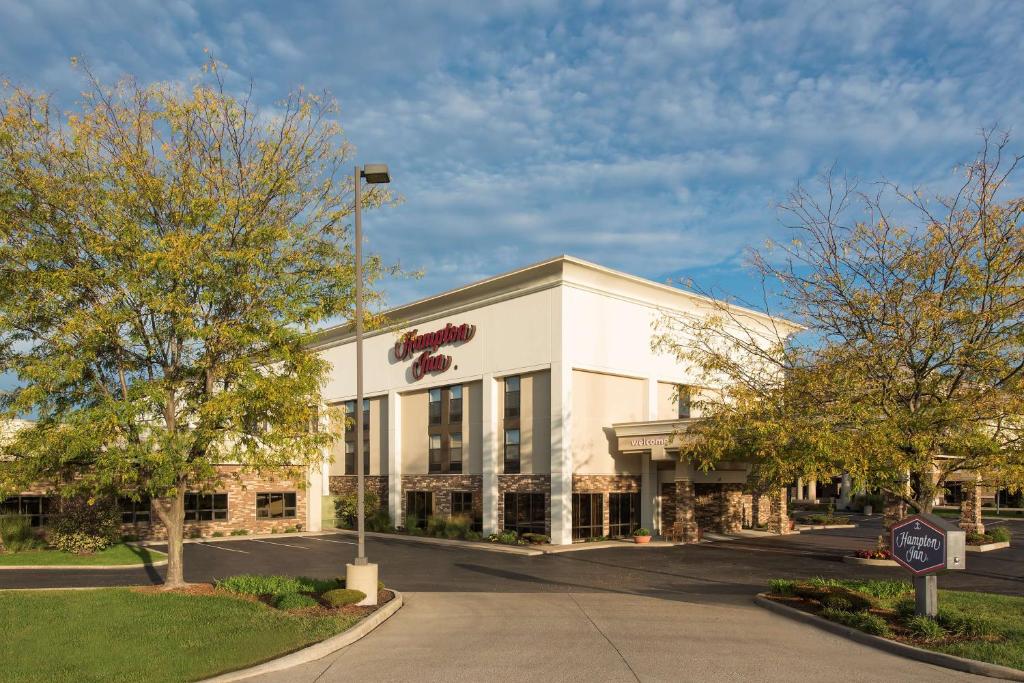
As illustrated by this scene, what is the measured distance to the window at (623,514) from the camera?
38438 millimetres

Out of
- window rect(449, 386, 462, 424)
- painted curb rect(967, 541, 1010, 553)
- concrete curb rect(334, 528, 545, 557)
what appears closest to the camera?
painted curb rect(967, 541, 1010, 553)

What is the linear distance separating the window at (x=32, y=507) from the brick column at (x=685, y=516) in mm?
28256

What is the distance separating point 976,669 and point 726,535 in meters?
30.2

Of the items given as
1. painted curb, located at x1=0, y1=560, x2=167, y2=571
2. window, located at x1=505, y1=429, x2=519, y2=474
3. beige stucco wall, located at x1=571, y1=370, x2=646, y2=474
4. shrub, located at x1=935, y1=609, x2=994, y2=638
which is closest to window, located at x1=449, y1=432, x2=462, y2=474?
window, located at x1=505, y1=429, x2=519, y2=474

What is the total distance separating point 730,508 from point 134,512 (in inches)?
1167

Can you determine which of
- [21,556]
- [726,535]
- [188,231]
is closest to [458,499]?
[726,535]

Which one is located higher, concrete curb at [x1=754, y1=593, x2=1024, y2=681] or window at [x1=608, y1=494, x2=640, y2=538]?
concrete curb at [x1=754, y1=593, x2=1024, y2=681]

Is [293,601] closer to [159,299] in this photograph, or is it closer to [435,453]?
[159,299]

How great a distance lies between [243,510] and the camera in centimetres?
4362

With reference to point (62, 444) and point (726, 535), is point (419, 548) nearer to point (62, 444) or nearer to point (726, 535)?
point (726, 535)

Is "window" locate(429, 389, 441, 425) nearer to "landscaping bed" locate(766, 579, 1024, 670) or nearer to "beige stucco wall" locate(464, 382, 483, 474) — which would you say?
"beige stucco wall" locate(464, 382, 483, 474)

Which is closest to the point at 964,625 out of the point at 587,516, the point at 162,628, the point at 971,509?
the point at 162,628

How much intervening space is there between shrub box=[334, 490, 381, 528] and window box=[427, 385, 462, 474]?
468 cm

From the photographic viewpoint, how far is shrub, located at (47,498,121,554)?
3095 centimetres
